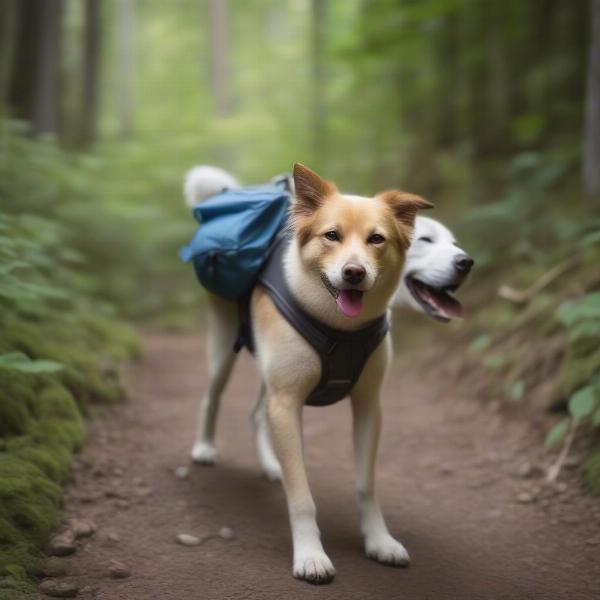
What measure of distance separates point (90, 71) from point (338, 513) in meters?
12.6

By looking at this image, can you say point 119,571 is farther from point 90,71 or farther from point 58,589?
point 90,71

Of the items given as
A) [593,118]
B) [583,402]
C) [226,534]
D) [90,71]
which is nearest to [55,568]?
[226,534]

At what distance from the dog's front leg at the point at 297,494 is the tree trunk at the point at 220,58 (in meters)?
13.9

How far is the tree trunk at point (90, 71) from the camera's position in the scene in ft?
42.7

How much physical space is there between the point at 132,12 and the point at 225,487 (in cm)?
2273

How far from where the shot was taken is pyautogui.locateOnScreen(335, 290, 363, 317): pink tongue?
114 inches

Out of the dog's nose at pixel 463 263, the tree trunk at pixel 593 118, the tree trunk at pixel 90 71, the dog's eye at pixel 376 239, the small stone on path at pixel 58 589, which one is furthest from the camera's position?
the tree trunk at pixel 90 71

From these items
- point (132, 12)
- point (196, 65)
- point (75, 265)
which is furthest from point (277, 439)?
point (132, 12)

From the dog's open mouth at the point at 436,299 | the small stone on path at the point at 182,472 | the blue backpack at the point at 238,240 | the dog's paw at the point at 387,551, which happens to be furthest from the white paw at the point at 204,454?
the dog's open mouth at the point at 436,299

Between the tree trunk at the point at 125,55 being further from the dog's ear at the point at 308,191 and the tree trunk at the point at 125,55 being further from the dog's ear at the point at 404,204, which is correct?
the dog's ear at the point at 404,204

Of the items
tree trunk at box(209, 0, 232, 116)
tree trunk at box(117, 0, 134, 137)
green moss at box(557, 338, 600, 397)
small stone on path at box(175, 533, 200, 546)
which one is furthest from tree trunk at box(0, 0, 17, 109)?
tree trunk at box(117, 0, 134, 137)

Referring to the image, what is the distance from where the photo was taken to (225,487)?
13.5 ft

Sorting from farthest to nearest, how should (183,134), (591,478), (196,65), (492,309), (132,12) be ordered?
(132,12) → (196,65) → (183,134) → (492,309) → (591,478)

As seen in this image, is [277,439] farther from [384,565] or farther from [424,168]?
[424,168]
